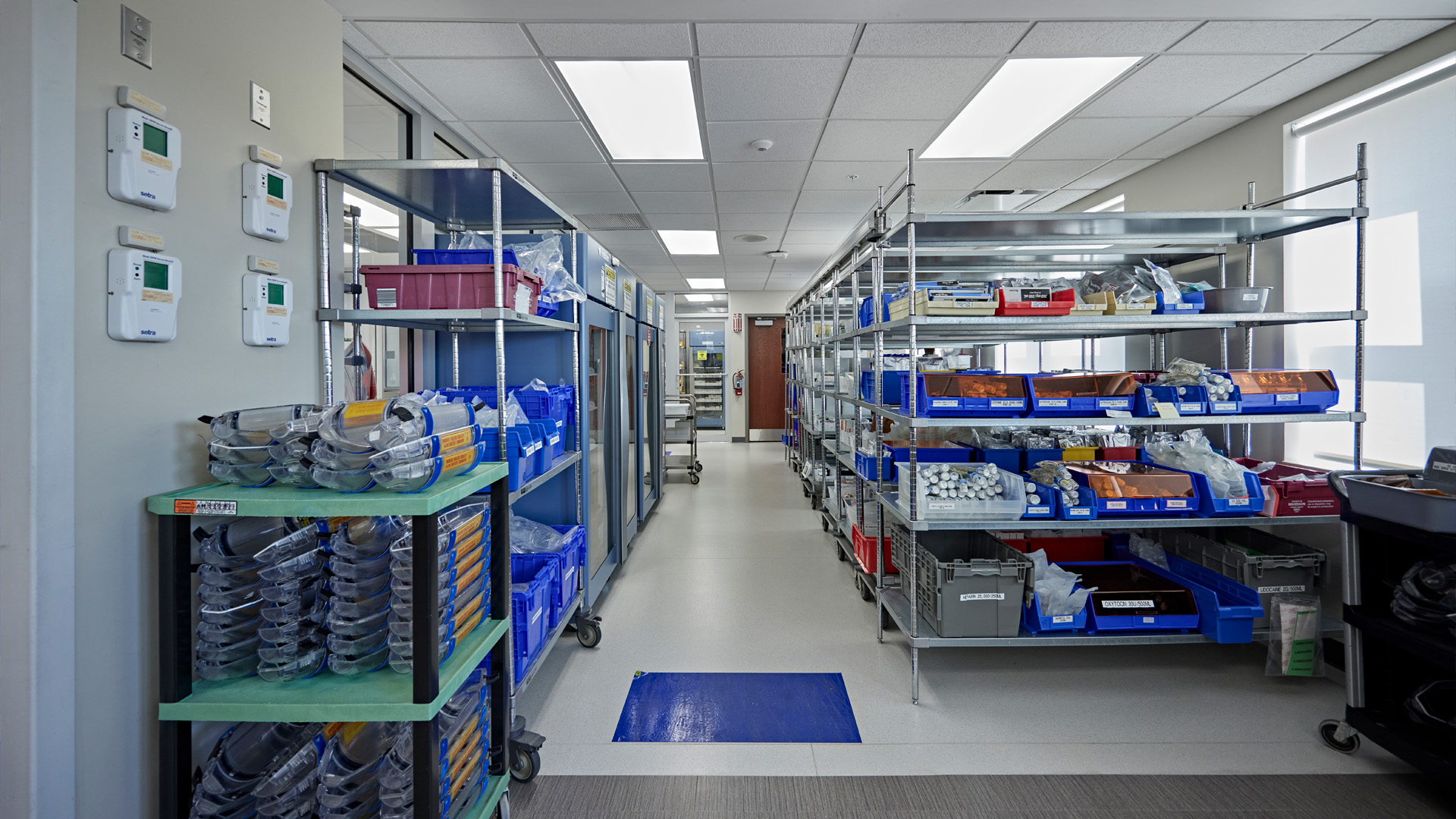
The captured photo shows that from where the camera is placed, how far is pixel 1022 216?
8.76ft

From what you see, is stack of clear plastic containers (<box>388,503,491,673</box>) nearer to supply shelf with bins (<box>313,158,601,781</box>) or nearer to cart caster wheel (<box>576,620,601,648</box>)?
supply shelf with bins (<box>313,158,601,781</box>)

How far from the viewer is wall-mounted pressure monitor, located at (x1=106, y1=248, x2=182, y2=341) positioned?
55.5 inches

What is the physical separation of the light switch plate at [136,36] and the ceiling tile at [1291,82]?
15.1ft

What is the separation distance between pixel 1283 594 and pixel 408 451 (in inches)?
133

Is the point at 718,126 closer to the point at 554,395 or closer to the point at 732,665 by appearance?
the point at 554,395

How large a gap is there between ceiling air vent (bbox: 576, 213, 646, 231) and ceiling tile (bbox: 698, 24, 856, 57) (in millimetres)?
3203

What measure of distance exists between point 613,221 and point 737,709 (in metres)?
5.00

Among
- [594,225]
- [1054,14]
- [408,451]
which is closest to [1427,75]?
[1054,14]

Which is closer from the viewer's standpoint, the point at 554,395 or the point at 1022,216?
the point at 1022,216

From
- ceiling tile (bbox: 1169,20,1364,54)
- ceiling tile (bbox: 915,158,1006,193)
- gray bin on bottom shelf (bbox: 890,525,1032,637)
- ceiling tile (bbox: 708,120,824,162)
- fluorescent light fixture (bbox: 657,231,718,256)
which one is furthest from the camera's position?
fluorescent light fixture (bbox: 657,231,718,256)

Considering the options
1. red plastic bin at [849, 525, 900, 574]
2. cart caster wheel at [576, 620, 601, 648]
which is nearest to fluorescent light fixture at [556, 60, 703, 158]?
red plastic bin at [849, 525, 900, 574]

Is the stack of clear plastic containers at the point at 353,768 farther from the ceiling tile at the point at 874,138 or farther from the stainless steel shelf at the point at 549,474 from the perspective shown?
the ceiling tile at the point at 874,138

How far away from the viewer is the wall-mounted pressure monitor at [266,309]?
5.95 feet

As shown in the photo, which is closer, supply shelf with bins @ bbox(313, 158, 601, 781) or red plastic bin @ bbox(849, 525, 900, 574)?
supply shelf with bins @ bbox(313, 158, 601, 781)
